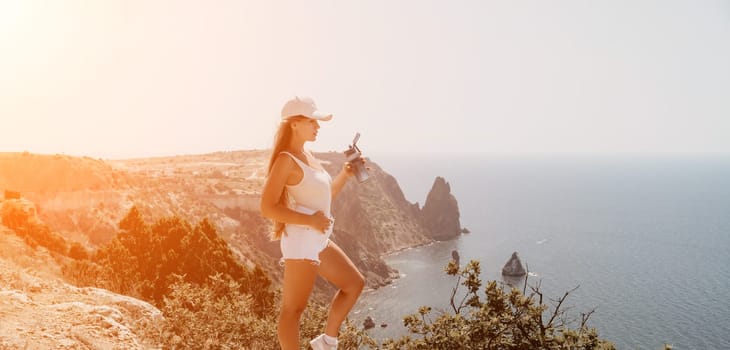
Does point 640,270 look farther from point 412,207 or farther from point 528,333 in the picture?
point 528,333

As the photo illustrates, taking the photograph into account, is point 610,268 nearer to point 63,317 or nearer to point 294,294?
point 63,317

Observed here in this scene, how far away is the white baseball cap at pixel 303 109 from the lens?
171 inches

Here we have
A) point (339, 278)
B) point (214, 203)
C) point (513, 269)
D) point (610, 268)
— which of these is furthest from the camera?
point (610, 268)

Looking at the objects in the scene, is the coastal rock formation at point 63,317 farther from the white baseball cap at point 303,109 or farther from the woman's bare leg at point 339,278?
the white baseball cap at point 303,109

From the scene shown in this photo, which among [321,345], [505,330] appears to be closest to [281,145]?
[321,345]

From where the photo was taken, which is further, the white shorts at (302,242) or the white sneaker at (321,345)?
the white sneaker at (321,345)

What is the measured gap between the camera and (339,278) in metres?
4.61

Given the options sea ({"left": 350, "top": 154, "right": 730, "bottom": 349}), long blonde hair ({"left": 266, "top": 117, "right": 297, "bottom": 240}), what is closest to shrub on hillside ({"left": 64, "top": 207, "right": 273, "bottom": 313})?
long blonde hair ({"left": 266, "top": 117, "right": 297, "bottom": 240})

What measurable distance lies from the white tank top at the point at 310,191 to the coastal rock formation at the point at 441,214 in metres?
132

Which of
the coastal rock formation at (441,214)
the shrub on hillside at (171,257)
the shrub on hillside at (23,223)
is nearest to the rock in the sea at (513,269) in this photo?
the coastal rock formation at (441,214)

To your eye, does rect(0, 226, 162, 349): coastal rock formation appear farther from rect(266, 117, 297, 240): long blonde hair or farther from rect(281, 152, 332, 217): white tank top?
rect(281, 152, 332, 217): white tank top

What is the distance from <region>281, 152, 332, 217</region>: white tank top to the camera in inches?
170

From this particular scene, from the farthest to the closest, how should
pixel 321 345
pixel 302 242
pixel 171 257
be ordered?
pixel 171 257 → pixel 321 345 → pixel 302 242

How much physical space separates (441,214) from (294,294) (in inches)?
5440
